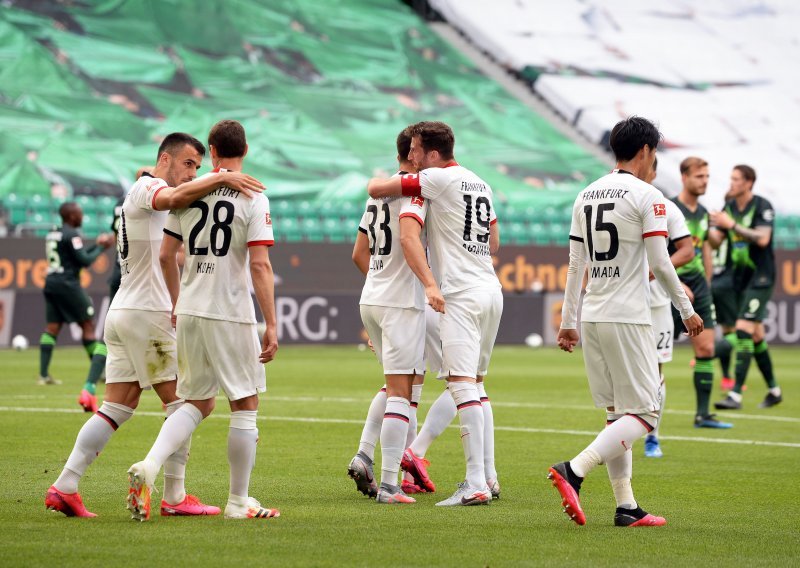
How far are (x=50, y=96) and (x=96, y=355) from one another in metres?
24.2

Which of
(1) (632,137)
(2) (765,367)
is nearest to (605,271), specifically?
(1) (632,137)

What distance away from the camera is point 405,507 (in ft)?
24.2

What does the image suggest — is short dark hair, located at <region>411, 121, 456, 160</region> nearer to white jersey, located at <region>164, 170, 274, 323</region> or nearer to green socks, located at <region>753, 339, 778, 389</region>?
white jersey, located at <region>164, 170, 274, 323</region>

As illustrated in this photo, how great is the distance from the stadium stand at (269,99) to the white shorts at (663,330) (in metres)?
21.0

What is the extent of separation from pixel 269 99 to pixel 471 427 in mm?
31919

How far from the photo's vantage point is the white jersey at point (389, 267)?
25.3 feet

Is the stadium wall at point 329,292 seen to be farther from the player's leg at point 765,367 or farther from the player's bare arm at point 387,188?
the player's bare arm at point 387,188

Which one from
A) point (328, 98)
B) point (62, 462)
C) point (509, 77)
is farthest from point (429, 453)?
point (509, 77)

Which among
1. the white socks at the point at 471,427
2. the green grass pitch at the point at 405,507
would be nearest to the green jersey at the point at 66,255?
the green grass pitch at the point at 405,507

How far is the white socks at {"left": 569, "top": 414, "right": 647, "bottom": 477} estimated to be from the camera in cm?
672

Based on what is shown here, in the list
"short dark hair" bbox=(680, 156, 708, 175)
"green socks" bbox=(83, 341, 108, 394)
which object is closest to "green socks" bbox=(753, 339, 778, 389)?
"short dark hair" bbox=(680, 156, 708, 175)

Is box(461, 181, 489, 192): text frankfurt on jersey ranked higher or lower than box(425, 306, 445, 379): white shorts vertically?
higher

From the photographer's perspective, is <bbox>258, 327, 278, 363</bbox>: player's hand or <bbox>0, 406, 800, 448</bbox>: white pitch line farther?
<bbox>0, 406, 800, 448</bbox>: white pitch line

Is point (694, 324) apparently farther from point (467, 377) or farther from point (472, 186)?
point (472, 186)
